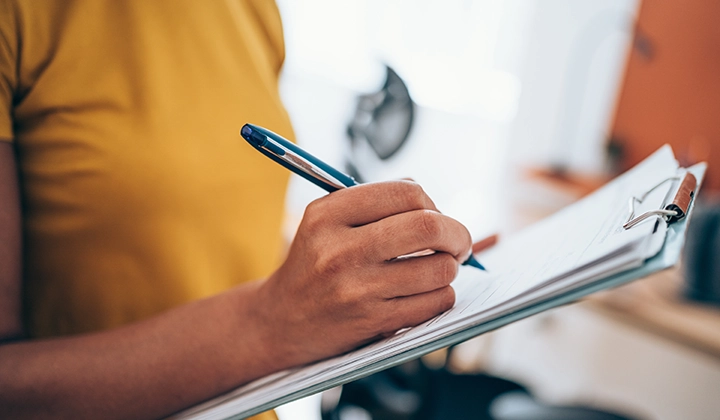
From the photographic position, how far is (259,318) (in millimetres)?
425

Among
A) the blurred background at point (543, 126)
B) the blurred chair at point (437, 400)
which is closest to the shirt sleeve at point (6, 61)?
the blurred chair at point (437, 400)

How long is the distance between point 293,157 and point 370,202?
71 mm

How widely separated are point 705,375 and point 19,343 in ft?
7.02

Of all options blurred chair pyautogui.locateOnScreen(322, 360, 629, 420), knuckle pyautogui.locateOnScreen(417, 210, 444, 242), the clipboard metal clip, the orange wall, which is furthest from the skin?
the orange wall

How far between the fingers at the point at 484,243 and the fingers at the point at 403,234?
0.72ft

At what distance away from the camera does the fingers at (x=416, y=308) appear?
0.36 meters

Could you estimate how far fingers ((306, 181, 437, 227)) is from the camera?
13.6 inches

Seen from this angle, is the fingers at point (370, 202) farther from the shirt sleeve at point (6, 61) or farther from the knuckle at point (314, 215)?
the shirt sleeve at point (6, 61)

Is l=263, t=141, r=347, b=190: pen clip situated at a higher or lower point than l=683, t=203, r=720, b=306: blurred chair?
lower

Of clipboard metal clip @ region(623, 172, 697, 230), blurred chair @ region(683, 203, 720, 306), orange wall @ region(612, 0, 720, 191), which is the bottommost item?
clipboard metal clip @ region(623, 172, 697, 230)

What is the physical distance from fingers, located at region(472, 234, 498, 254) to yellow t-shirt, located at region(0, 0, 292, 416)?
0.27 metres

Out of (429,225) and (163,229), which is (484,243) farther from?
(163,229)

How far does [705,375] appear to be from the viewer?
1755 millimetres

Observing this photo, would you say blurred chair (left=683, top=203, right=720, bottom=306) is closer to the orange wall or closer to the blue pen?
the orange wall
